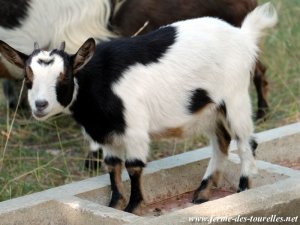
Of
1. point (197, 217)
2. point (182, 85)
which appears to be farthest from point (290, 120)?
point (197, 217)

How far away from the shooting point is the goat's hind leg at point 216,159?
5074mm

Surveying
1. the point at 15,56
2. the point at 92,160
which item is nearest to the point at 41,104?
the point at 15,56

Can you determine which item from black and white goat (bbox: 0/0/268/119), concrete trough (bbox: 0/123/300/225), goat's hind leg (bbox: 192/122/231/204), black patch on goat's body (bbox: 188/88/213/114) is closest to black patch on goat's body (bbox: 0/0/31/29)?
black and white goat (bbox: 0/0/268/119)

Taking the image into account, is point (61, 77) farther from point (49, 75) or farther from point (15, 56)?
point (15, 56)

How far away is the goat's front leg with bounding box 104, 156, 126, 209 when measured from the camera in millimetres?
4855

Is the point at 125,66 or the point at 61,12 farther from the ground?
the point at 125,66

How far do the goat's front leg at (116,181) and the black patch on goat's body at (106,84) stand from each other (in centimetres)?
24

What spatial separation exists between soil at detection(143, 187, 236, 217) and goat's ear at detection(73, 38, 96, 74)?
2.94 ft

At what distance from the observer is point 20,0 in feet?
21.0

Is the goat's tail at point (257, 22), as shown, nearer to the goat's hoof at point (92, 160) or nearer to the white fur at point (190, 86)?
the white fur at point (190, 86)

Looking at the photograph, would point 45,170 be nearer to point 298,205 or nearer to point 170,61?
point 170,61

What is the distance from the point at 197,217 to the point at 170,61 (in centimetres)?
100

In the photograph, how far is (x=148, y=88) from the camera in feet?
15.3

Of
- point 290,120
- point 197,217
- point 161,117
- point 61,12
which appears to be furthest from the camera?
point 290,120
